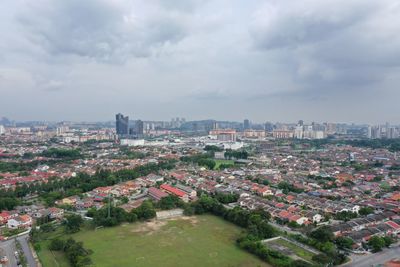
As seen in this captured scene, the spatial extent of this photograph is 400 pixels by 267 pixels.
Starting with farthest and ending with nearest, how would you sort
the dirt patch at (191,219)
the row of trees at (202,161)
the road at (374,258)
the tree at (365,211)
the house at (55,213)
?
the row of trees at (202,161) → the tree at (365,211) → the house at (55,213) → the dirt patch at (191,219) → the road at (374,258)

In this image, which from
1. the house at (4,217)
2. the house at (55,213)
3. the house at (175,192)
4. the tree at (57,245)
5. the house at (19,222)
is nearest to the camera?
the tree at (57,245)

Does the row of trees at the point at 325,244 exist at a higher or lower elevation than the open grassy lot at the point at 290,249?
higher

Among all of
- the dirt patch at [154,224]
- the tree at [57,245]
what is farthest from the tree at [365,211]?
the tree at [57,245]

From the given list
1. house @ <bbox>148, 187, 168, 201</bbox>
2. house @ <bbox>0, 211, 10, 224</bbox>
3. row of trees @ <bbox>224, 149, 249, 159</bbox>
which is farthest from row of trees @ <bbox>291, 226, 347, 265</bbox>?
row of trees @ <bbox>224, 149, 249, 159</bbox>

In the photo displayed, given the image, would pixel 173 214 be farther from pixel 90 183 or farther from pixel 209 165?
pixel 209 165

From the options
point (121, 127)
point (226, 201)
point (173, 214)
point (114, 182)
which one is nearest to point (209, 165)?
point (114, 182)

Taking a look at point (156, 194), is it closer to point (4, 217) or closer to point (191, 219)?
point (191, 219)

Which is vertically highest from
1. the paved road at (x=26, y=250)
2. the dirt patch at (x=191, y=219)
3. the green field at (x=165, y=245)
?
the dirt patch at (x=191, y=219)

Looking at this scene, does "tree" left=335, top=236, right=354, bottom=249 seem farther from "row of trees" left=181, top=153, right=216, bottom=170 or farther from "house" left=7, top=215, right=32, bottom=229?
"row of trees" left=181, top=153, right=216, bottom=170

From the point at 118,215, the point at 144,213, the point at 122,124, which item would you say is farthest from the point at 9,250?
the point at 122,124

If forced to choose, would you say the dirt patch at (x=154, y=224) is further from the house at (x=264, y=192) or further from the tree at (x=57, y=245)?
the house at (x=264, y=192)
